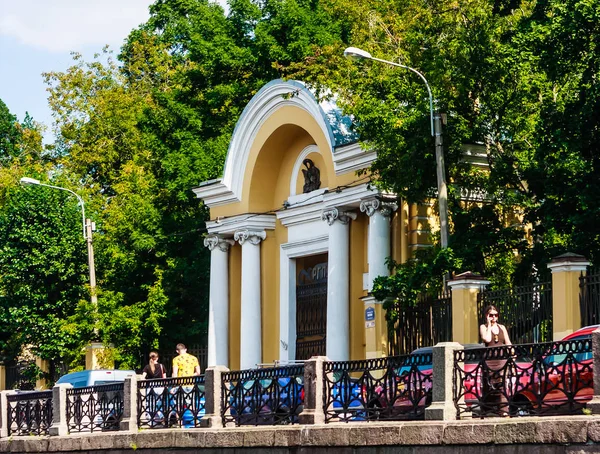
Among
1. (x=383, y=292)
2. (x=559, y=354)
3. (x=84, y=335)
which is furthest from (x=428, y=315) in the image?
(x=84, y=335)

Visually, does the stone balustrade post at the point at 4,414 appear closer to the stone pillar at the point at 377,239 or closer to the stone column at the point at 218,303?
the stone pillar at the point at 377,239

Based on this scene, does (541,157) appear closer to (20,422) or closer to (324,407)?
(324,407)

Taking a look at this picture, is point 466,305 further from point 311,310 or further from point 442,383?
point 311,310

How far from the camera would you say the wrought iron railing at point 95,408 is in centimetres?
2070

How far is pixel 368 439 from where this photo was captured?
14898mm

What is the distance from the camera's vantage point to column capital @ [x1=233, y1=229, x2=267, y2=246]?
1237 inches

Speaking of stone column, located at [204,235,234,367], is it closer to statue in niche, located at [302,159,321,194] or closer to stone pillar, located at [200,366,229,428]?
statue in niche, located at [302,159,321,194]

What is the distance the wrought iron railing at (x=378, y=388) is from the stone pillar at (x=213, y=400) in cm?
238

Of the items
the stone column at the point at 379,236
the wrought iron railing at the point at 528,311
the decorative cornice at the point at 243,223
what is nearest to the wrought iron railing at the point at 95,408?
the wrought iron railing at the point at 528,311

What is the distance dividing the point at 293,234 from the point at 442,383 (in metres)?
17.1

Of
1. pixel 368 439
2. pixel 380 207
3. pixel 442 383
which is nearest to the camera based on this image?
pixel 442 383

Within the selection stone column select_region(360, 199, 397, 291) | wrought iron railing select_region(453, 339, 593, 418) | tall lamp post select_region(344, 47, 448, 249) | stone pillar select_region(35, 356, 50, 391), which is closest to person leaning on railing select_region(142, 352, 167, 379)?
tall lamp post select_region(344, 47, 448, 249)

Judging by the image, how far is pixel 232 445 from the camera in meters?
17.3

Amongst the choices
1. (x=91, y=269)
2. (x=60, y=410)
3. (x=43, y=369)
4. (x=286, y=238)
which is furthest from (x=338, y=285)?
(x=43, y=369)
